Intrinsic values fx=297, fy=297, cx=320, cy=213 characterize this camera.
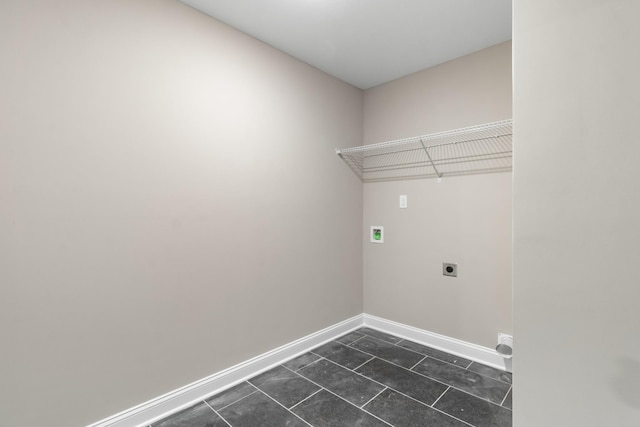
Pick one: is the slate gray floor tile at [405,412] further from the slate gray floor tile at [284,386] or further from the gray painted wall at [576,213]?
the gray painted wall at [576,213]

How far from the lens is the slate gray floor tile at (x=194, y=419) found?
166 centimetres

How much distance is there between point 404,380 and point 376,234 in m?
1.36

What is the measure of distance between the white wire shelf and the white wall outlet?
0.49 meters

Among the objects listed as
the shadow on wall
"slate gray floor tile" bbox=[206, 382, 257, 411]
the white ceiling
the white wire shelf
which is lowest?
"slate gray floor tile" bbox=[206, 382, 257, 411]

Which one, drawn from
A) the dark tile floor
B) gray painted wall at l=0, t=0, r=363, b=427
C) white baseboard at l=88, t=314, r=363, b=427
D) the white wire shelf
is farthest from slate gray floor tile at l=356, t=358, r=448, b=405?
the white wire shelf

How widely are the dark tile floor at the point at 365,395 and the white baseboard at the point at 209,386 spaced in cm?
5

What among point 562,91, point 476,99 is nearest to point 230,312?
point 562,91

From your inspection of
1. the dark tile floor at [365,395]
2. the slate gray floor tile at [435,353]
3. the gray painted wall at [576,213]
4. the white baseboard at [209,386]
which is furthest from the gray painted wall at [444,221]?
the gray painted wall at [576,213]

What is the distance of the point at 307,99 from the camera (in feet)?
8.48

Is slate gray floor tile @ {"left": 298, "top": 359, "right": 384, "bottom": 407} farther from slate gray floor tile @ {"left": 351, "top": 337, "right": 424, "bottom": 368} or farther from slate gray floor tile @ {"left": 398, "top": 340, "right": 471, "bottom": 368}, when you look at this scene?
slate gray floor tile @ {"left": 398, "top": 340, "right": 471, "bottom": 368}

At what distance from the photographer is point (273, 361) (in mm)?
2285

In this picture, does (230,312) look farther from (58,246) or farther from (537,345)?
(537,345)

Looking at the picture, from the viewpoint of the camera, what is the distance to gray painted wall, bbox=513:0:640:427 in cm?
93

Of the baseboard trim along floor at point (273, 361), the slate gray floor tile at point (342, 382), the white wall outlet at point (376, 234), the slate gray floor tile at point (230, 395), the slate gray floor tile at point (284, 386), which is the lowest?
the slate gray floor tile at point (230, 395)
